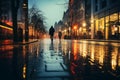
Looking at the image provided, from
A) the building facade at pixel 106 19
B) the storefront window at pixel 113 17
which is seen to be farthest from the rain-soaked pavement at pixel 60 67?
the storefront window at pixel 113 17

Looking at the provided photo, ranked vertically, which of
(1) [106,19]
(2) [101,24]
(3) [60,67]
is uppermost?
(1) [106,19]

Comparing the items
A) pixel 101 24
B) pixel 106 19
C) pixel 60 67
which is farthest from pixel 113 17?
pixel 60 67

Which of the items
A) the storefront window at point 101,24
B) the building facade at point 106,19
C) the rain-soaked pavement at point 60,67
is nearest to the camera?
the rain-soaked pavement at point 60,67

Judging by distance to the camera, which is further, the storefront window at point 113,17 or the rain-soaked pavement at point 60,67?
the storefront window at point 113,17

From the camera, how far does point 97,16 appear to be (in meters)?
65.4

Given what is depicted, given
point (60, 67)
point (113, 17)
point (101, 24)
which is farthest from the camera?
point (101, 24)

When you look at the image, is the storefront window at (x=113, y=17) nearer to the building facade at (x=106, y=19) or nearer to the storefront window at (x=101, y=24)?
the building facade at (x=106, y=19)

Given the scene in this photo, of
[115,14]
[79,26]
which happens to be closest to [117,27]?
[115,14]

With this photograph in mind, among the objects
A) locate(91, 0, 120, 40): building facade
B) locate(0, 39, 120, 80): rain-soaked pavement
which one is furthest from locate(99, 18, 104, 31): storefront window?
locate(0, 39, 120, 80): rain-soaked pavement

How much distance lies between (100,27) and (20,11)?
25529mm

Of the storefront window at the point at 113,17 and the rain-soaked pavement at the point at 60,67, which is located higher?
the storefront window at the point at 113,17

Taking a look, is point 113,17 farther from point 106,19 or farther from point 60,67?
point 60,67

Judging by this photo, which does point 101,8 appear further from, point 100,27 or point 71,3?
point 71,3

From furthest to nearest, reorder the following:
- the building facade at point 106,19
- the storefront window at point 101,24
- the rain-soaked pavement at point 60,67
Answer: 1. the storefront window at point 101,24
2. the building facade at point 106,19
3. the rain-soaked pavement at point 60,67
